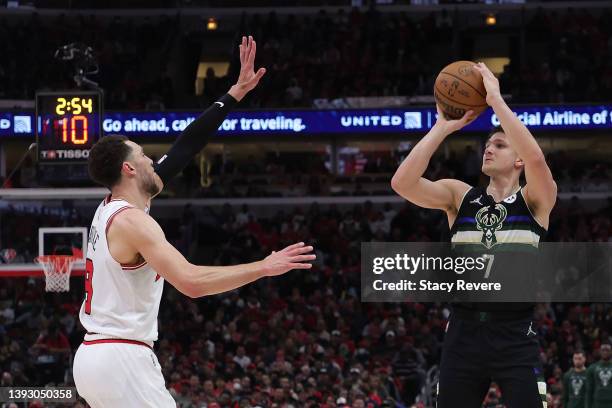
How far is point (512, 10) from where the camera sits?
31047 millimetres

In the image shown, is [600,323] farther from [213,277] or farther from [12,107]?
[213,277]

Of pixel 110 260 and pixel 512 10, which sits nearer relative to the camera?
pixel 110 260

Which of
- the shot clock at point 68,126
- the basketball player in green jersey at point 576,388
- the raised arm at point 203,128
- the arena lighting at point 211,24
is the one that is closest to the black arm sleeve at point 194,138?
the raised arm at point 203,128

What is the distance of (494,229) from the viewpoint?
6.39 metres

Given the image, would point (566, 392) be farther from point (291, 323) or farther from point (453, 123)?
point (453, 123)

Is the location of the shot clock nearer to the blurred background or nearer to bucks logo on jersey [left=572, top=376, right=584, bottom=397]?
the blurred background

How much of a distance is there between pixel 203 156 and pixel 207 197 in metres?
2.25

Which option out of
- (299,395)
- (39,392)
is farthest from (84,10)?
(39,392)

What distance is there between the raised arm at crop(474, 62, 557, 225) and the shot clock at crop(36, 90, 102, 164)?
843 centimetres

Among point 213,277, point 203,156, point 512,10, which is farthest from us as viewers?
point 512,10

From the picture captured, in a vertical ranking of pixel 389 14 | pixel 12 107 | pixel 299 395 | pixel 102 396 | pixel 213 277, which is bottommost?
pixel 299 395

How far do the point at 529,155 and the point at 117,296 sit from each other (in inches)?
97.1

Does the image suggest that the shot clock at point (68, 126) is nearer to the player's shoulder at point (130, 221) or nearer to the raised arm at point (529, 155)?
the raised arm at point (529, 155)

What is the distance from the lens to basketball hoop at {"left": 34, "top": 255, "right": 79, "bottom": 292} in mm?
14172
